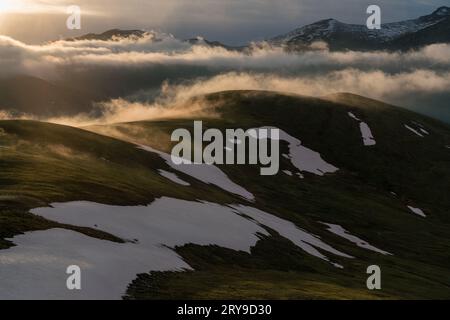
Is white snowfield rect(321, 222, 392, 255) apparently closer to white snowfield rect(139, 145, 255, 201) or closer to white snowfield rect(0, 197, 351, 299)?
white snowfield rect(139, 145, 255, 201)

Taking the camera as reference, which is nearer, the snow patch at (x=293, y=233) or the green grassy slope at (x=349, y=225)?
the green grassy slope at (x=349, y=225)

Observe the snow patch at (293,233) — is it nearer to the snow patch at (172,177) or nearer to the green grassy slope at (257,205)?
the green grassy slope at (257,205)

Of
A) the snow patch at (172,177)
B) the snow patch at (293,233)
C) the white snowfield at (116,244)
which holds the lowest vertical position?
the snow patch at (293,233)

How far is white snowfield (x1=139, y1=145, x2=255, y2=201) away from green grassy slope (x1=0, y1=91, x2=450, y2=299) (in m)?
4.51

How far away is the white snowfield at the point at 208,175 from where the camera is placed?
115312mm

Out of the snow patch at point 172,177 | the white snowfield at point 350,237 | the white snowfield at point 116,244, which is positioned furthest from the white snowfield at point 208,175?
the white snowfield at point 116,244

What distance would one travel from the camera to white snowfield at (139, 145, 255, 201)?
115 metres

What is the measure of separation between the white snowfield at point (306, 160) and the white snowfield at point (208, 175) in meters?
50.1

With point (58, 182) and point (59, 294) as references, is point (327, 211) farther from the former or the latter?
point (59, 294)
